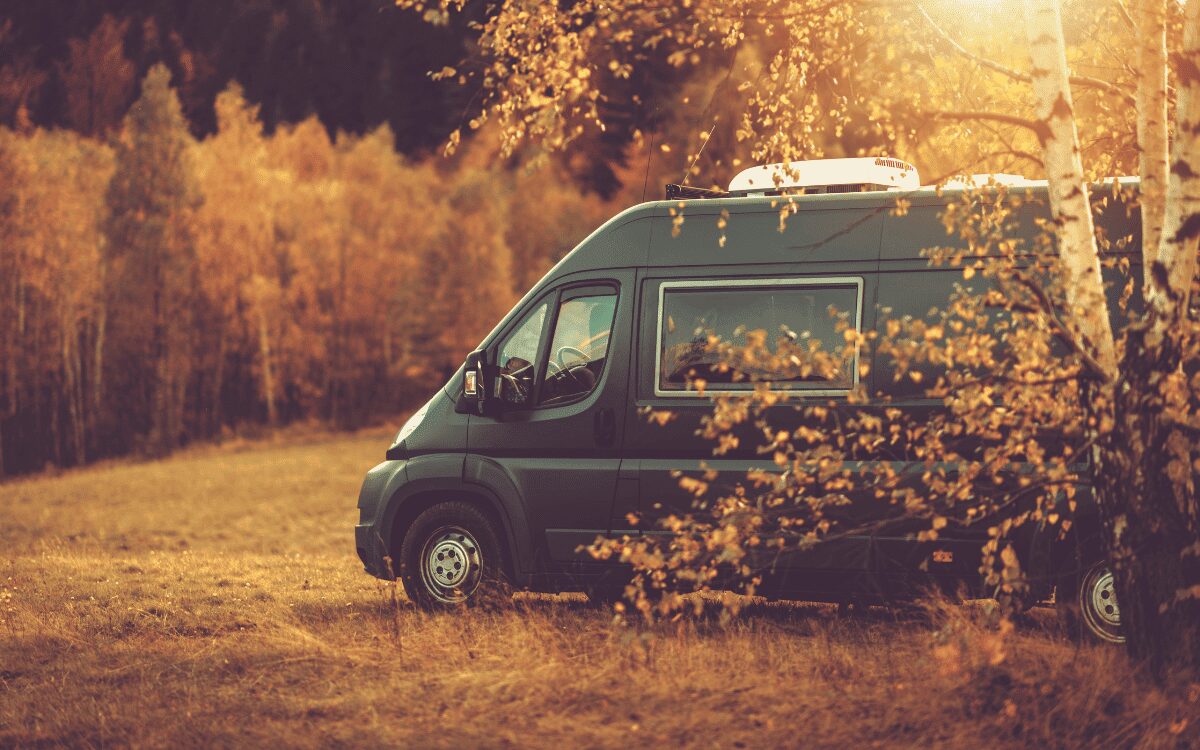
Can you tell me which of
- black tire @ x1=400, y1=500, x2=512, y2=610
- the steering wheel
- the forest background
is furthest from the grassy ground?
the forest background

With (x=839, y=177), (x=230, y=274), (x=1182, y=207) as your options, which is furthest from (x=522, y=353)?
(x=230, y=274)

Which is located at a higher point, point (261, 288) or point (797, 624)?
point (261, 288)

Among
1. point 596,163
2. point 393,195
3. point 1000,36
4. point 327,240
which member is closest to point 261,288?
point 327,240

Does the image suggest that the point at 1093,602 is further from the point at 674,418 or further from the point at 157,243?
the point at 157,243

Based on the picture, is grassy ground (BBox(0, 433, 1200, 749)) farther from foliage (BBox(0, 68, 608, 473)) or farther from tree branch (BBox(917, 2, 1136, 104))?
foliage (BBox(0, 68, 608, 473))

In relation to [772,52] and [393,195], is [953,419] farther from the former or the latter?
[393,195]

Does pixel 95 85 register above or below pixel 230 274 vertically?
above

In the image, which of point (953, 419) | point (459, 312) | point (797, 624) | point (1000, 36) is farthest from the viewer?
point (459, 312)

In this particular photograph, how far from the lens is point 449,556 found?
30.7 ft

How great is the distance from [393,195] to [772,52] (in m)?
56.6

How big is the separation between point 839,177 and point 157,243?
43.5 m

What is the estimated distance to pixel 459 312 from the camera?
57969 mm

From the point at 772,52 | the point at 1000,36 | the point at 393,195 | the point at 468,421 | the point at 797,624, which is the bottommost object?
the point at 797,624

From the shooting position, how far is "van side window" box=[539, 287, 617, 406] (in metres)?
9.05
